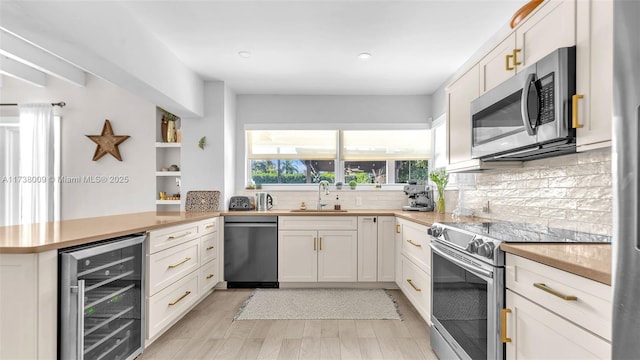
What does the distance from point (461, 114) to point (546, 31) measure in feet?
3.40

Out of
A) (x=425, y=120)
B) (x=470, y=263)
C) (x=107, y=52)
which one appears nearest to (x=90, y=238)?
(x=107, y=52)

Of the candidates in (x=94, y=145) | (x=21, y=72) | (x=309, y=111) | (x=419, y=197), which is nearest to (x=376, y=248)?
(x=419, y=197)

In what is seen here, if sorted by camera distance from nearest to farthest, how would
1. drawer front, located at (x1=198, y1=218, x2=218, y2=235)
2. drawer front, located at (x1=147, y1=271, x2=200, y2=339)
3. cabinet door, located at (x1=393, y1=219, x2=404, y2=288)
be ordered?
drawer front, located at (x1=147, y1=271, x2=200, y2=339) < drawer front, located at (x1=198, y1=218, x2=218, y2=235) < cabinet door, located at (x1=393, y1=219, x2=404, y2=288)

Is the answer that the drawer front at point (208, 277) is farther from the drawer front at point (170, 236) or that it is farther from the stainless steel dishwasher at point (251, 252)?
the drawer front at point (170, 236)

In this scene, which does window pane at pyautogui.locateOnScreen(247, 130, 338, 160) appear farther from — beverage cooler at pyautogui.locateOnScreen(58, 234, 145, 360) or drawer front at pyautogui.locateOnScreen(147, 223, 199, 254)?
beverage cooler at pyautogui.locateOnScreen(58, 234, 145, 360)

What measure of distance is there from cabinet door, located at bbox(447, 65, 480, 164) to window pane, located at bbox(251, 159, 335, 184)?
6.78 feet

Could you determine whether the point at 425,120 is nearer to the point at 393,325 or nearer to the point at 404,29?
the point at 404,29

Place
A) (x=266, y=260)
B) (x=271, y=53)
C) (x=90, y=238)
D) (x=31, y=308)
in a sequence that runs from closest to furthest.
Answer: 1. (x=31, y=308)
2. (x=90, y=238)
3. (x=271, y=53)
4. (x=266, y=260)

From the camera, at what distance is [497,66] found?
2.25 meters

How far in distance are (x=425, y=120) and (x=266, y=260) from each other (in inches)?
105

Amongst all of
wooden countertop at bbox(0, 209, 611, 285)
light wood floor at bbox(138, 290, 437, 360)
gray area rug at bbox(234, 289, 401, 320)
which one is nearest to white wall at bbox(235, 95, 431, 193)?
gray area rug at bbox(234, 289, 401, 320)

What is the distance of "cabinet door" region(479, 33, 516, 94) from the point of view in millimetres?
2104

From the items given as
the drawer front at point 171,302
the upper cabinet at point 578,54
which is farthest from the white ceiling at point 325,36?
the drawer front at point 171,302

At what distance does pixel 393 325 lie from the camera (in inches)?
118
